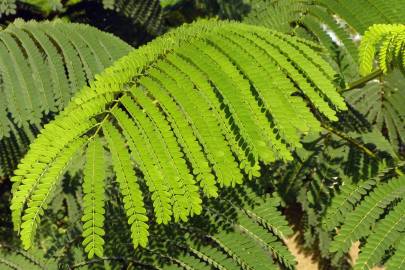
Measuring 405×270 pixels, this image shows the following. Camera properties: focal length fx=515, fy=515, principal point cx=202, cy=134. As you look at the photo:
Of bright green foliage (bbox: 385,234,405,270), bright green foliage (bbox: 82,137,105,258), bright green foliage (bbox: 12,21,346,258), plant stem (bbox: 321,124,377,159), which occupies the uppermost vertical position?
bright green foliage (bbox: 12,21,346,258)

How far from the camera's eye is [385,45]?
52.8 inches

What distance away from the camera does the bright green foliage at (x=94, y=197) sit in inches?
43.3

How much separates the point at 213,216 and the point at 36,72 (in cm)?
77

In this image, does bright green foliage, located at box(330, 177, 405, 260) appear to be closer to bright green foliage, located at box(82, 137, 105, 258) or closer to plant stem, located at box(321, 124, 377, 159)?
plant stem, located at box(321, 124, 377, 159)

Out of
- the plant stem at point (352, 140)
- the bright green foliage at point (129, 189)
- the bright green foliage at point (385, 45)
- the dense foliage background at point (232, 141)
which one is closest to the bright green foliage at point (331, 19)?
the dense foliage background at point (232, 141)

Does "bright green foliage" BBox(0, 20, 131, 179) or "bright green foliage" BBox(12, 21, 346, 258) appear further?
"bright green foliage" BBox(0, 20, 131, 179)

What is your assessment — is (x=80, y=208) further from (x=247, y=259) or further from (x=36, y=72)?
(x=247, y=259)

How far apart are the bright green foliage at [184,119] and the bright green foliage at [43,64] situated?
51 centimetres

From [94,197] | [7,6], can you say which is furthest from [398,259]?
[7,6]

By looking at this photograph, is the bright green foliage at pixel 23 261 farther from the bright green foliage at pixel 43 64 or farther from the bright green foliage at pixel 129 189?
the bright green foliage at pixel 129 189

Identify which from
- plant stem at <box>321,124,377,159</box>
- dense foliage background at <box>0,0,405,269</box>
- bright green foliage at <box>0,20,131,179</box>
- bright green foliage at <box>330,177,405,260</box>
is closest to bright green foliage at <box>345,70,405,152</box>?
dense foliage background at <box>0,0,405,269</box>

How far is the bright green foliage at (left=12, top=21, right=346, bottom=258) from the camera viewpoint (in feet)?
3.57

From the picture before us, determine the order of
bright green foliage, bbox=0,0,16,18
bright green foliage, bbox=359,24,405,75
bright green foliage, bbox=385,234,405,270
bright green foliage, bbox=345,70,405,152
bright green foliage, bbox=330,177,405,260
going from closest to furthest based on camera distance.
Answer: bright green foliage, bbox=359,24,405,75, bright green foliage, bbox=385,234,405,270, bright green foliage, bbox=330,177,405,260, bright green foliage, bbox=0,0,16,18, bright green foliage, bbox=345,70,405,152

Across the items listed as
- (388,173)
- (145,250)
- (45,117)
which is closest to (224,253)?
(145,250)
